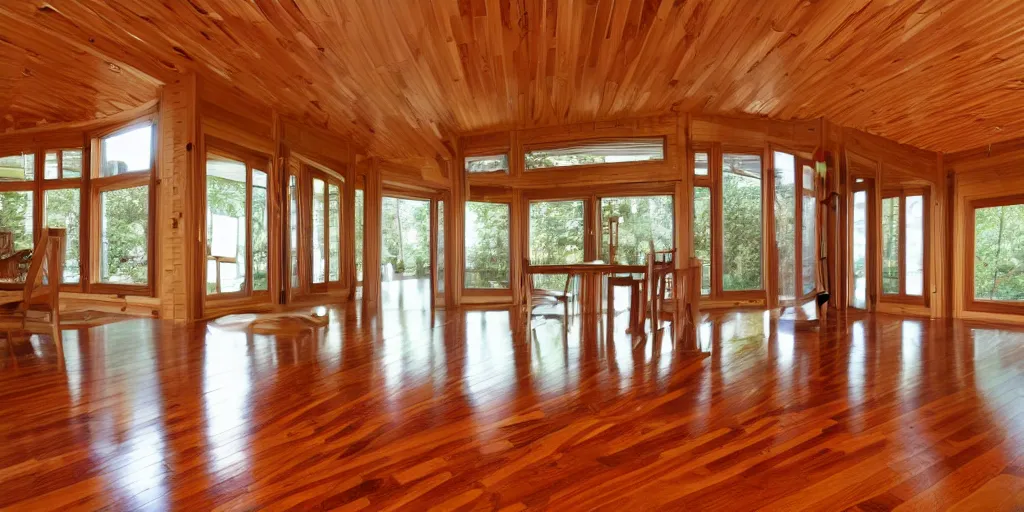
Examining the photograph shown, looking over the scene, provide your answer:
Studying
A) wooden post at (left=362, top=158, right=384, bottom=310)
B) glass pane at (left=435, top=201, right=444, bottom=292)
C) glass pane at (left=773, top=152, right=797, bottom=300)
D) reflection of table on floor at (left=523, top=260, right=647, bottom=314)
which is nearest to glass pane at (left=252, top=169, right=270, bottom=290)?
wooden post at (left=362, top=158, right=384, bottom=310)

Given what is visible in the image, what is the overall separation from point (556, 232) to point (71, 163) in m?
6.74

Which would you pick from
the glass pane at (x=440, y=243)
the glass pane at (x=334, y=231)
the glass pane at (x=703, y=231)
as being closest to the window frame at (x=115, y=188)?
the glass pane at (x=334, y=231)

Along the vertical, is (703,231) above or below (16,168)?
below

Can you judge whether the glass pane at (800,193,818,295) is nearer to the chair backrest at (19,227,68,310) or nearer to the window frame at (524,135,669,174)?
the window frame at (524,135,669,174)

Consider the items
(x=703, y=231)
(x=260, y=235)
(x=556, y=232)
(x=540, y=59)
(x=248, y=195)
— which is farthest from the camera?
(x=556, y=232)

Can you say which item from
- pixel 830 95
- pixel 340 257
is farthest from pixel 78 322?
pixel 830 95

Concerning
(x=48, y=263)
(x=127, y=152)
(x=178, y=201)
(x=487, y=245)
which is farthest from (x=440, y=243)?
(x=48, y=263)

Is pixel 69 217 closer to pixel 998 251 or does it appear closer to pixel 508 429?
pixel 508 429

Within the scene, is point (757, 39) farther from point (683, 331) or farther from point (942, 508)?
point (942, 508)

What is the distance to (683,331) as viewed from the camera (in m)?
3.86

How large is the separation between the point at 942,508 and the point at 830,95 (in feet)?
17.3

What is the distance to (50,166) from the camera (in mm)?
6883

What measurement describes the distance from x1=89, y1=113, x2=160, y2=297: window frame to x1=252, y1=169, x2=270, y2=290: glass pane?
1.01 metres

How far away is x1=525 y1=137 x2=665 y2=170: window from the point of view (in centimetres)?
661
